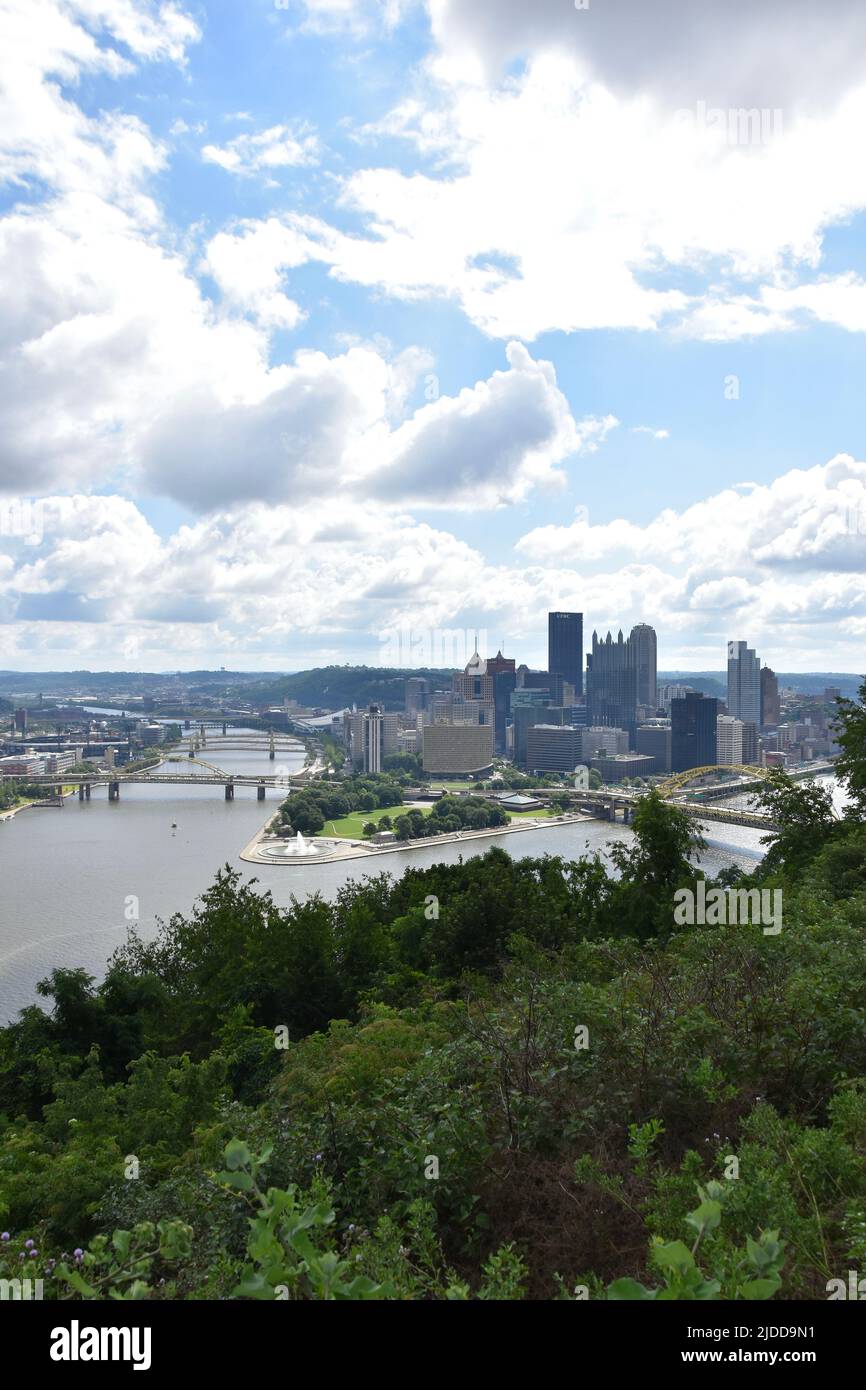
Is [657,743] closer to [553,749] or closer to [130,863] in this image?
[553,749]

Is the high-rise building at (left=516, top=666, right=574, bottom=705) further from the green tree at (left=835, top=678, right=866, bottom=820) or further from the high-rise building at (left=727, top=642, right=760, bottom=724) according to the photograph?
the green tree at (left=835, top=678, right=866, bottom=820)

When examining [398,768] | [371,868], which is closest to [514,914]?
[371,868]

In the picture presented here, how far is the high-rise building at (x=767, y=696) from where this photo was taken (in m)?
47.3

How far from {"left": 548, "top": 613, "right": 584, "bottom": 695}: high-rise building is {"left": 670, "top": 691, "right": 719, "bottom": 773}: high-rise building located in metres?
32.5

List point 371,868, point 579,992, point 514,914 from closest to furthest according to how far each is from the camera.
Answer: point 579,992 → point 514,914 → point 371,868

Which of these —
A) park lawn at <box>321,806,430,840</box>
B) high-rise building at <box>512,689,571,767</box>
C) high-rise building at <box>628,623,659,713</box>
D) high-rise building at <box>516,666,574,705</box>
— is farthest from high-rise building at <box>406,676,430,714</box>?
park lawn at <box>321,806,430,840</box>

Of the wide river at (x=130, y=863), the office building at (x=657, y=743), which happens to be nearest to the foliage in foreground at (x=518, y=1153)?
the wide river at (x=130, y=863)

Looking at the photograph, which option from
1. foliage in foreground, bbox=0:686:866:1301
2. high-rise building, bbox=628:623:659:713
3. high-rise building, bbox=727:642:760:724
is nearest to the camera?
foliage in foreground, bbox=0:686:866:1301

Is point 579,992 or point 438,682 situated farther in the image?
point 438,682

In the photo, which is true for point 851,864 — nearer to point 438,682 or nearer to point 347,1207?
point 347,1207

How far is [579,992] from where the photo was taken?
10.6 ft

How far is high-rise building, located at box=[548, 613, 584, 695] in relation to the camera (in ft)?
258

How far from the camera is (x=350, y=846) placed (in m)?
31.2
